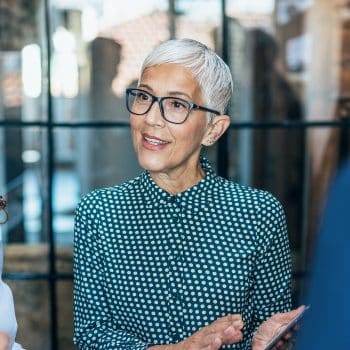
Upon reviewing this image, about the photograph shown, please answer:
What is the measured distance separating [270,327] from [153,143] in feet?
1.42

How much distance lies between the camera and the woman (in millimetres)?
1664

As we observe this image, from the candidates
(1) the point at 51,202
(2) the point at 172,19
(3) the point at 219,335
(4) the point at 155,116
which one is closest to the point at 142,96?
(4) the point at 155,116

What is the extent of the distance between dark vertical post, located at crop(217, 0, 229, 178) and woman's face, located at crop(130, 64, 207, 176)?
4.07 ft

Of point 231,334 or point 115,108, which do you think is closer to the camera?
point 231,334

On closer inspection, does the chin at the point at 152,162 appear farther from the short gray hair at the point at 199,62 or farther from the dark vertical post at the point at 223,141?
the dark vertical post at the point at 223,141

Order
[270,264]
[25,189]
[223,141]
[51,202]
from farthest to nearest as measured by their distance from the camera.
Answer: [25,189]
[51,202]
[223,141]
[270,264]

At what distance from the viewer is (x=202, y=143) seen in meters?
1.75

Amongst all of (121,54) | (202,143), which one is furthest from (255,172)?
(202,143)

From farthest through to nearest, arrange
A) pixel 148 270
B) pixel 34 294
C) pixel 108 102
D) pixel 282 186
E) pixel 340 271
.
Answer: pixel 282 186
pixel 108 102
pixel 34 294
pixel 148 270
pixel 340 271

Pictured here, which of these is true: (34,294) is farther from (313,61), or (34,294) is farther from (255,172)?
(313,61)

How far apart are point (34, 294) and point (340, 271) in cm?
283

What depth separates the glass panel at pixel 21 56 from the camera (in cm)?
351

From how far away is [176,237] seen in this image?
1.72m

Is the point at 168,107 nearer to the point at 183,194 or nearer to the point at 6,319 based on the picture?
the point at 183,194
